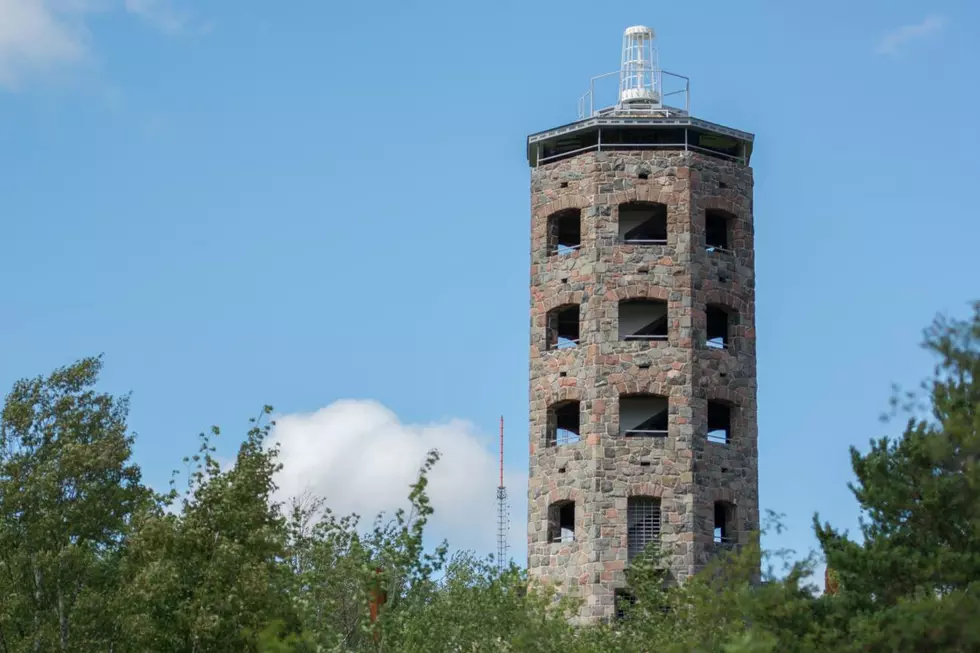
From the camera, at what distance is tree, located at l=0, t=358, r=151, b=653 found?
36.3m

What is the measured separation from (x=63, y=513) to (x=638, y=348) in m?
14.4

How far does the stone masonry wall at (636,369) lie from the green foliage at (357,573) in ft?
5.91

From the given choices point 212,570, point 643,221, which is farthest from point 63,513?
point 643,221

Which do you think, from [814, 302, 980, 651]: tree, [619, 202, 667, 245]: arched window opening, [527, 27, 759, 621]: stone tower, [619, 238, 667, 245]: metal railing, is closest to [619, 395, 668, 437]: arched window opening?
[527, 27, 759, 621]: stone tower

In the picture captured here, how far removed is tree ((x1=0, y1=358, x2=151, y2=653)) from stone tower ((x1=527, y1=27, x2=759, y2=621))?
10822 mm

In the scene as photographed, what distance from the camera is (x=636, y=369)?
1727 inches

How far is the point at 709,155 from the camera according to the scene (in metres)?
45.9

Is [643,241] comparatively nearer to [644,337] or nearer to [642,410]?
[644,337]

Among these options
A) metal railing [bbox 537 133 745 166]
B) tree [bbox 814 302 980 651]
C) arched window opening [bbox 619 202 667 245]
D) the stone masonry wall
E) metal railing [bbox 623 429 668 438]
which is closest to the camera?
tree [bbox 814 302 980 651]

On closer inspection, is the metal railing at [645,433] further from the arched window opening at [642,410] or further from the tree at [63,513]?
the tree at [63,513]

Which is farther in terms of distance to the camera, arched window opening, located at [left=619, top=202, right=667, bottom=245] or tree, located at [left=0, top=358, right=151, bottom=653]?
arched window opening, located at [left=619, top=202, right=667, bottom=245]

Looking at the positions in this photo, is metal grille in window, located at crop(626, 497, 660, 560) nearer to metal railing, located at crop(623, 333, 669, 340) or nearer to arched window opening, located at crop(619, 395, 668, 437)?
arched window opening, located at crop(619, 395, 668, 437)

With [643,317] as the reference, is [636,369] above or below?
below

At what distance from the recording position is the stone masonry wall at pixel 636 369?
141ft
